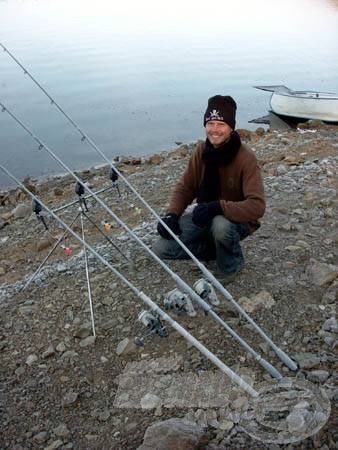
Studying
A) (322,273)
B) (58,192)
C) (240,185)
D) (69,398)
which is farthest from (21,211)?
(322,273)

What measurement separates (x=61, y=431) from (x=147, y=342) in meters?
1.15

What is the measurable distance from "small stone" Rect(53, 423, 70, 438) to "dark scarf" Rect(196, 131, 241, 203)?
270 cm

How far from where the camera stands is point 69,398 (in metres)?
4.32

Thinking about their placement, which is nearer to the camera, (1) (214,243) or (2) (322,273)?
(2) (322,273)

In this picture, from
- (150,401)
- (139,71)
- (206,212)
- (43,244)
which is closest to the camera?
(150,401)

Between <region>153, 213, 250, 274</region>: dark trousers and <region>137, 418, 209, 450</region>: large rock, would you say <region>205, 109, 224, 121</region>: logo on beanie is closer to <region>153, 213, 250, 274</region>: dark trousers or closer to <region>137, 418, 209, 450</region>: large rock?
<region>153, 213, 250, 274</region>: dark trousers

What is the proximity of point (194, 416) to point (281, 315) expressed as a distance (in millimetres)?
1485

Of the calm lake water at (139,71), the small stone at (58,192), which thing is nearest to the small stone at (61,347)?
the small stone at (58,192)

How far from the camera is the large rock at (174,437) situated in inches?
136

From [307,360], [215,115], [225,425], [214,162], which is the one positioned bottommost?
[307,360]

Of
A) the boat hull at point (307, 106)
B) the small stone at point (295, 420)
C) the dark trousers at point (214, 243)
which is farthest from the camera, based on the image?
the boat hull at point (307, 106)

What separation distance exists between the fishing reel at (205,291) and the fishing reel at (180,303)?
16 cm

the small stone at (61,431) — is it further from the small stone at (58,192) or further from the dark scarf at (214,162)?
the small stone at (58,192)

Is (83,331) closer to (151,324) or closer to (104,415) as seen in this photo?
(151,324)
